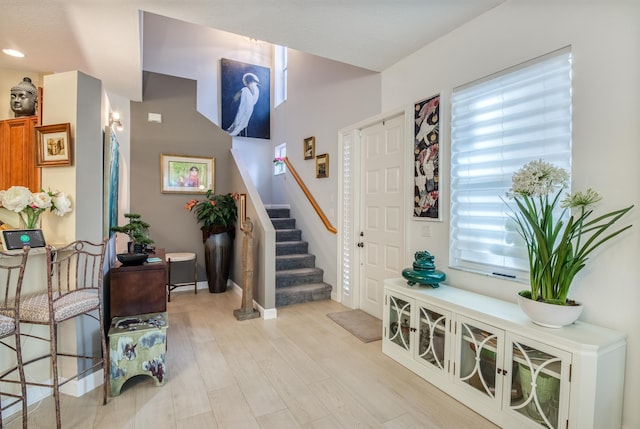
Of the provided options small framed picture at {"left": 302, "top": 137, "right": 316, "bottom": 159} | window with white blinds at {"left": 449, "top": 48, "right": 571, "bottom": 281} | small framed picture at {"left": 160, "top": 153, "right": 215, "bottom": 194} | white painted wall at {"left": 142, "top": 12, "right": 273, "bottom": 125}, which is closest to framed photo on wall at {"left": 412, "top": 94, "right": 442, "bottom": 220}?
window with white blinds at {"left": 449, "top": 48, "right": 571, "bottom": 281}

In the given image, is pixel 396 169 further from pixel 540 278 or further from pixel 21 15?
pixel 21 15

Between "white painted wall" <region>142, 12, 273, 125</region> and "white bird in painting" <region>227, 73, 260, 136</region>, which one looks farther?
"white bird in painting" <region>227, 73, 260, 136</region>

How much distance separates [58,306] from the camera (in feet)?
6.20

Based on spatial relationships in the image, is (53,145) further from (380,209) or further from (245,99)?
(245,99)

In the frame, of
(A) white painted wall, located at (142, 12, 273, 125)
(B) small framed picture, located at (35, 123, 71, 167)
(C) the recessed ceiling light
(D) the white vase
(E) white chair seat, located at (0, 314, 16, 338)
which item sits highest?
(A) white painted wall, located at (142, 12, 273, 125)

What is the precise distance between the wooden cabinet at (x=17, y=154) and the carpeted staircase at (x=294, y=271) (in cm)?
297

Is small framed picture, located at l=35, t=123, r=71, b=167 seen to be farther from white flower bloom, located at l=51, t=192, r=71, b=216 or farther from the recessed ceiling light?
the recessed ceiling light

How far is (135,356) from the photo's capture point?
231cm

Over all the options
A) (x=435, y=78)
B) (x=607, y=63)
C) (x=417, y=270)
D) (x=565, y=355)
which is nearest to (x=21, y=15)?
(x=435, y=78)

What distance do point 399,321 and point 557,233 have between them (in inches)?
55.3

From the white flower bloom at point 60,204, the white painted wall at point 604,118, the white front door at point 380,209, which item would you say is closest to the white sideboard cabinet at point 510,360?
the white painted wall at point 604,118

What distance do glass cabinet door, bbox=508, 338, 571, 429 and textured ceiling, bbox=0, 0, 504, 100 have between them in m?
2.37

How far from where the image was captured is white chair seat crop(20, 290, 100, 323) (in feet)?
5.98

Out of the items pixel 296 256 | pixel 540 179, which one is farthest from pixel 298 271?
pixel 540 179
